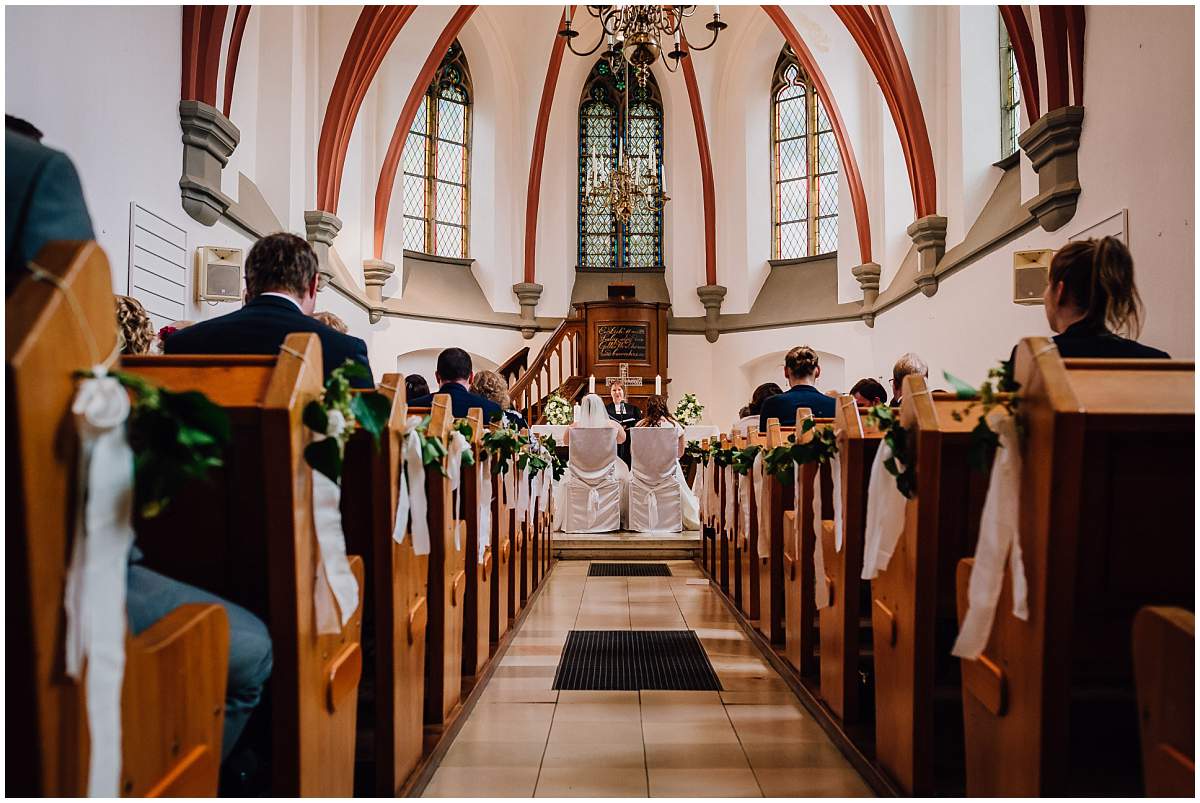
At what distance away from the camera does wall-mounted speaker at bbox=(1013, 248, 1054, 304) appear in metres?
5.78

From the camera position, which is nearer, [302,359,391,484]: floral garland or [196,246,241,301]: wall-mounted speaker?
[302,359,391,484]: floral garland

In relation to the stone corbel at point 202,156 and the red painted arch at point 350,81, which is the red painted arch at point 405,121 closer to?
the red painted arch at point 350,81

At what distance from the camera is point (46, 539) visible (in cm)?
92

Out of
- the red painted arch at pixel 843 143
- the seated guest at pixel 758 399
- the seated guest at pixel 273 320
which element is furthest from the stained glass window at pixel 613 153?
the seated guest at pixel 273 320

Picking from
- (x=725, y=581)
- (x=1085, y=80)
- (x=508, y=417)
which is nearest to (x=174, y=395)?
(x=508, y=417)

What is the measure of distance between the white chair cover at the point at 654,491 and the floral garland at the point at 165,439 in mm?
6521

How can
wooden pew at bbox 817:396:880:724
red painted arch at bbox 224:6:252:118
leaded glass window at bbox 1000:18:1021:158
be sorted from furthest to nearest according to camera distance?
leaded glass window at bbox 1000:18:1021:158, red painted arch at bbox 224:6:252:118, wooden pew at bbox 817:396:880:724

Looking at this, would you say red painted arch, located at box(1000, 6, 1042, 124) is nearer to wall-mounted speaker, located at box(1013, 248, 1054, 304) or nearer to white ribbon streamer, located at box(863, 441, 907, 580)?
wall-mounted speaker, located at box(1013, 248, 1054, 304)

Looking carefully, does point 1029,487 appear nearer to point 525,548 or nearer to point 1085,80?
point 525,548

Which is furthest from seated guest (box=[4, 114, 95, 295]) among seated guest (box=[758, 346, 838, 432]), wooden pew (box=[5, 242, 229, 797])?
seated guest (box=[758, 346, 838, 432])

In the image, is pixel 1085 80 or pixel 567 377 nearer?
pixel 1085 80

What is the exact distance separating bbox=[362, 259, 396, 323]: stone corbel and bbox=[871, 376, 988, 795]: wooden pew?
961 cm

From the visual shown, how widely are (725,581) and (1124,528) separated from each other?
13.6ft

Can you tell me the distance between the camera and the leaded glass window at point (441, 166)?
41.3 feet
